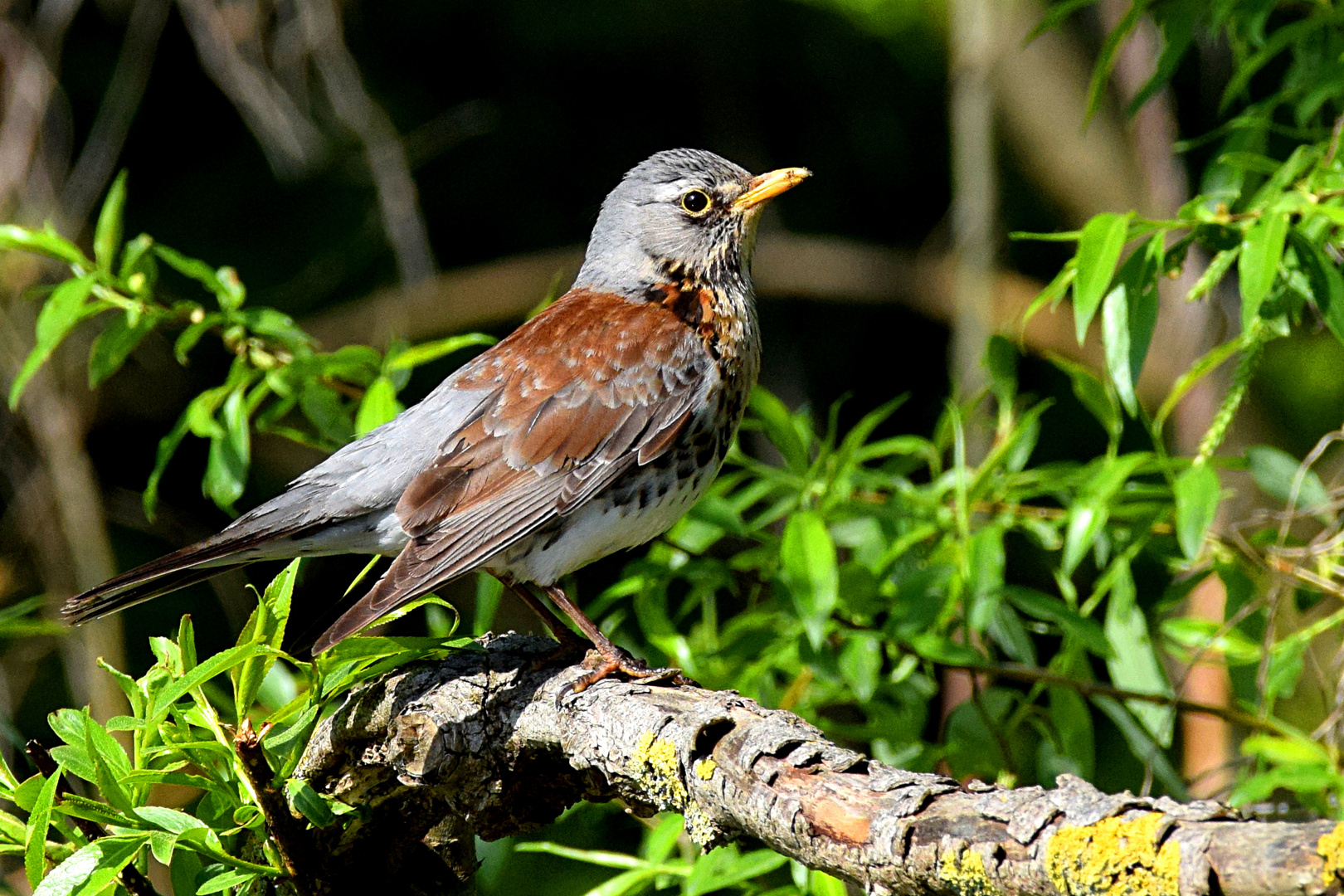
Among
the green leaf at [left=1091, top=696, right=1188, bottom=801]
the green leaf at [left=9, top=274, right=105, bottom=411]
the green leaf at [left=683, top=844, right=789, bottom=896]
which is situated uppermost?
the green leaf at [left=9, top=274, right=105, bottom=411]

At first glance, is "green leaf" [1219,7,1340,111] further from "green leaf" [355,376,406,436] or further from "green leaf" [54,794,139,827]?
"green leaf" [54,794,139,827]

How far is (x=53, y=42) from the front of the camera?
483 centimetres

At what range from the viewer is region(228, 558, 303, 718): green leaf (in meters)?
1.96

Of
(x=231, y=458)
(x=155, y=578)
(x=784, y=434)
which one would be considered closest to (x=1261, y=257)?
(x=784, y=434)

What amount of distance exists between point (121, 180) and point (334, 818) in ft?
5.17

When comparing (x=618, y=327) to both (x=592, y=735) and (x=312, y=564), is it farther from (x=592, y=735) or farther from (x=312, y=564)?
(x=312, y=564)

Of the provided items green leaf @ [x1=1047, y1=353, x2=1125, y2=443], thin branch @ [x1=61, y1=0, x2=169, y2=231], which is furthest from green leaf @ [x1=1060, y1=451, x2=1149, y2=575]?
thin branch @ [x1=61, y1=0, x2=169, y2=231]

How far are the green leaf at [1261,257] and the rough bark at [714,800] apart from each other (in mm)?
1033

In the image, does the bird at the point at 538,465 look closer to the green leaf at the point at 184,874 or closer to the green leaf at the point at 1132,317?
the green leaf at the point at 184,874

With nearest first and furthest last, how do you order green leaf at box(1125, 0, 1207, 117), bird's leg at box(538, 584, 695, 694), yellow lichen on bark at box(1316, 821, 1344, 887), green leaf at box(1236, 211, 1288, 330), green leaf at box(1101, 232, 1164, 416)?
1. yellow lichen on bark at box(1316, 821, 1344, 887)
2. green leaf at box(1236, 211, 1288, 330)
3. green leaf at box(1101, 232, 1164, 416)
4. bird's leg at box(538, 584, 695, 694)
5. green leaf at box(1125, 0, 1207, 117)

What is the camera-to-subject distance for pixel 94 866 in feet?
5.83

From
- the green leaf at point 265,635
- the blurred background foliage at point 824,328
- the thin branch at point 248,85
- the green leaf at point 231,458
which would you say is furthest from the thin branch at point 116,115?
the green leaf at point 265,635

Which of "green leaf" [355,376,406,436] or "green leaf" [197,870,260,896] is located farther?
"green leaf" [355,376,406,436]

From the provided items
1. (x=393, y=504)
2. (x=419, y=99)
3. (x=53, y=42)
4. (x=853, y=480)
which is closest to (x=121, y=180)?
(x=393, y=504)
